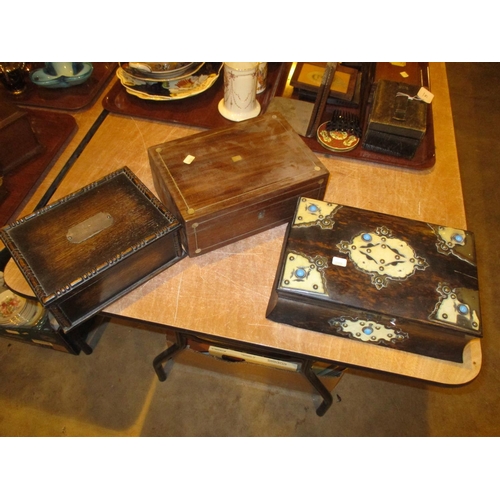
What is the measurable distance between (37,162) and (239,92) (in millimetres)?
680

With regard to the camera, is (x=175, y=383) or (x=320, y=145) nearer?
(x=320, y=145)

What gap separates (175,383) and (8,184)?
944mm

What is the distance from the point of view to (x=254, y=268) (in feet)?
3.41

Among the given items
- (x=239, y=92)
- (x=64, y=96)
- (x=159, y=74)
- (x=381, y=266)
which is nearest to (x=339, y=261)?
(x=381, y=266)

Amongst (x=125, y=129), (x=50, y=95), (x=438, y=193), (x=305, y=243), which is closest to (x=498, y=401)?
(x=438, y=193)

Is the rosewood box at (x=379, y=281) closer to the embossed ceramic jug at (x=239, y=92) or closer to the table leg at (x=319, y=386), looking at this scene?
the table leg at (x=319, y=386)

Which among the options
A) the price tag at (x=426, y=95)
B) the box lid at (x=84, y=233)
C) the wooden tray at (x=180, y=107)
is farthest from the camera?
the wooden tray at (x=180, y=107)

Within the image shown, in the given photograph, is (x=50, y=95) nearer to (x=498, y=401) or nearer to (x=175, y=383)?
(x=175, y=383)

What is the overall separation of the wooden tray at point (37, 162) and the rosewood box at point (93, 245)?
291mm

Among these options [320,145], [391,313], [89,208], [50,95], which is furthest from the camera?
[50,95]

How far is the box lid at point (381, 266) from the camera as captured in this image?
2.77ft

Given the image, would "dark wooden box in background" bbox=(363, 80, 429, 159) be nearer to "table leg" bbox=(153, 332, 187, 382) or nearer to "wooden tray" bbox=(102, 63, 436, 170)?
"wooden tray" bbox=(102, 63, 436, 170)

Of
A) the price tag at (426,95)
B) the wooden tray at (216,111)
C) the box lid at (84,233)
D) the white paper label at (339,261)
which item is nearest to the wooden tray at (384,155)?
the wooden tray at (216,111)

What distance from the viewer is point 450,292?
864 mm
